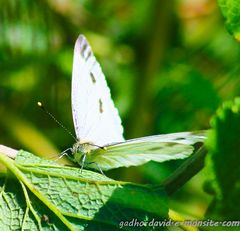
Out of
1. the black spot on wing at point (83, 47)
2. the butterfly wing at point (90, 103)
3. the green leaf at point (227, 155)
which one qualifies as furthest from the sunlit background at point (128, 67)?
the green leaf at point (227, 155)

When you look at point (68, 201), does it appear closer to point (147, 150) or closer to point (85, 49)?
point (147, 150)

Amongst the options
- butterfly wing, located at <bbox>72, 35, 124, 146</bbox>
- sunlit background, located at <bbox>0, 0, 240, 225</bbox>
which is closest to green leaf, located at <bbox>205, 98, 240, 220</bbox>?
butterfly wing, located at <bbox>72, 35, 124, 146</bbox>

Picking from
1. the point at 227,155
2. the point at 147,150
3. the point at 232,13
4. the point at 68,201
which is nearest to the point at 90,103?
the point at 147,150

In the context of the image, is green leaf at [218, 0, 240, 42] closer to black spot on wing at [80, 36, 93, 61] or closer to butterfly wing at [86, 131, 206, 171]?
butterfly wing at [86, 131, 206, 171]

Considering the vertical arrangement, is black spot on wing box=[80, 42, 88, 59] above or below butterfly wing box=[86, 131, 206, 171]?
above

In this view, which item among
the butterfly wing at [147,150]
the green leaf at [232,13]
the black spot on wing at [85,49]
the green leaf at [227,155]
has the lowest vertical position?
the butterfly wing at [147,150]

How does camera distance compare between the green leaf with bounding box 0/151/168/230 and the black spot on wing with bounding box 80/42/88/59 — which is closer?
the green leaf with bounding box 0/151/168/230

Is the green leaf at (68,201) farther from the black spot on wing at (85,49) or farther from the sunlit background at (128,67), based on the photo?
the sunlit background at (128,67)

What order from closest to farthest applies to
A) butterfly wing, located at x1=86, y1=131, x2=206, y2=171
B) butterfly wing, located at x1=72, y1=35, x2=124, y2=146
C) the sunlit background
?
butterfly wing, located at x1=86, y1=131, x2=206, y2=171 < butterfly wing, located at x1=72, y1=35, x2=124, y2=146 < the sunlit background
